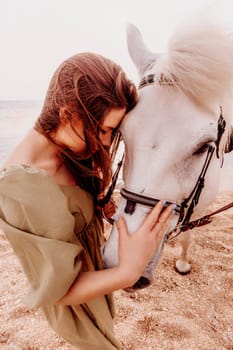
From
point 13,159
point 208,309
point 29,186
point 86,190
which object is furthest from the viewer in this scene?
point 208,309

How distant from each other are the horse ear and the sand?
5.03 feet

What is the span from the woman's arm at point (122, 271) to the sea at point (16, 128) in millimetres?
1144

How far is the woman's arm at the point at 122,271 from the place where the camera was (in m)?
0.92

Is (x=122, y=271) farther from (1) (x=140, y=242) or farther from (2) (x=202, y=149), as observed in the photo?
(2) (x=202, y=149)

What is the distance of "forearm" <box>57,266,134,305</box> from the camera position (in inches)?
36.1

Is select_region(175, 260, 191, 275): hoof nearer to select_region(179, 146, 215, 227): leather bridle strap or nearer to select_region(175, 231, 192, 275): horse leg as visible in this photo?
select_region(175, 231, 192, 275): horse leg

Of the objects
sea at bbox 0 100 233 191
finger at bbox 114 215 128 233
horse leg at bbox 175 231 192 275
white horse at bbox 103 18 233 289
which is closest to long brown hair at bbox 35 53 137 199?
white horse at bbox 103 18 233 289

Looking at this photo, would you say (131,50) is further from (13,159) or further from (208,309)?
(208,309)

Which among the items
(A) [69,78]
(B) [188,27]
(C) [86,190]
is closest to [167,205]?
(C) [86,190]

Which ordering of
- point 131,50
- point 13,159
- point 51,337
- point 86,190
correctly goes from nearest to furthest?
point 13,159
point 86,190
point 131,50
point 51,337

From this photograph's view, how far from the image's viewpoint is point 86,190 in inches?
46.0

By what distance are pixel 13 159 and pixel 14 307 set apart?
1.55m

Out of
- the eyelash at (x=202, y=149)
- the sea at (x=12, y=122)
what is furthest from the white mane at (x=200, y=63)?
the sea at (x=12, y=122)

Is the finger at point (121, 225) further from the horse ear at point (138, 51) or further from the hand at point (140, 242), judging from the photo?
the horse ear at point (138, 51)
